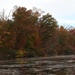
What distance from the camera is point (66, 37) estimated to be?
117875mm

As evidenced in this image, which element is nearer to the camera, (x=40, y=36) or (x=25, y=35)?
(x=25, y=35)

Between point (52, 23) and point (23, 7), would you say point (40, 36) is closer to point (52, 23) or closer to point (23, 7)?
point (52, 23)

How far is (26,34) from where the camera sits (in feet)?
295

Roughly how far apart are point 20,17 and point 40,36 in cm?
1224

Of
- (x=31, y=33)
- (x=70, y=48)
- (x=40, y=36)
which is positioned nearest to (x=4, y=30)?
(x=31, y=33)

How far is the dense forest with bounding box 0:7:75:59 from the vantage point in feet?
281

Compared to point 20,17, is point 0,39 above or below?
Answer: below

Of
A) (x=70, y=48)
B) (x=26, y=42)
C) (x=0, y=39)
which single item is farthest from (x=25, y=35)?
(x=70, y=48)

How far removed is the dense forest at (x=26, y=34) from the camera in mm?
85562

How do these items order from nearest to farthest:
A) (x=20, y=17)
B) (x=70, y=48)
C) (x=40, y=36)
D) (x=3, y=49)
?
(x=3, y=49), (x=20, y=17), (x=40, y=36), (x=70, y=48)

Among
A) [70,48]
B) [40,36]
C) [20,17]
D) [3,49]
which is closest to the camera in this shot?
[3,49]

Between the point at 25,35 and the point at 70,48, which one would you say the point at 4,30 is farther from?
the point at 70,48

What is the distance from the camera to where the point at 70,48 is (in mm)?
112375

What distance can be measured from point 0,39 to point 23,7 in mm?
12111
